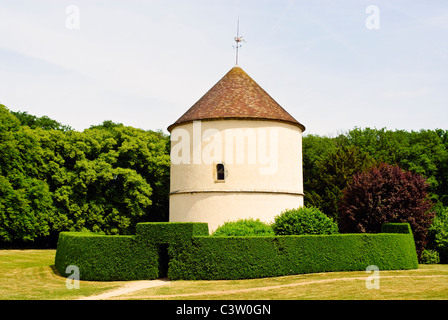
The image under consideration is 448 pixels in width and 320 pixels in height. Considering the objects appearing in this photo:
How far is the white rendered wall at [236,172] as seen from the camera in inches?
Answer: 1055

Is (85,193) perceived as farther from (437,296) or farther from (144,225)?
(437,296)

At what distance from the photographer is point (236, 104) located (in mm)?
28281

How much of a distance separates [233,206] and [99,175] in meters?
18.0

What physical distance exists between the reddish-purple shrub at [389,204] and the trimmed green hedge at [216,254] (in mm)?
5186

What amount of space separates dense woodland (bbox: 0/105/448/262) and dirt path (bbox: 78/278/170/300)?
1926 centimetres

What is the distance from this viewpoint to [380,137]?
52.0 m

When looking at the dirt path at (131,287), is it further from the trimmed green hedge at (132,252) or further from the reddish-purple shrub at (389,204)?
the reddish-purple shrub at (389,204)

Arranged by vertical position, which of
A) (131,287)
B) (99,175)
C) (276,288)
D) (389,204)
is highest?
(99,175)

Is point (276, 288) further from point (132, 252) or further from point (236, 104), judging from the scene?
point (236, 104)

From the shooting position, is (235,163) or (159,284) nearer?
(159,284)

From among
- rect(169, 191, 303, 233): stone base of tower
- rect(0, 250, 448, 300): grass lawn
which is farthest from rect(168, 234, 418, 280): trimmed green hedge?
rect(169, 191, 303, 233): stone base of tower

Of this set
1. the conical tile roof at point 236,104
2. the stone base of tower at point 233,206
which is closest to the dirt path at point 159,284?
the stone base of tower at point 233,206

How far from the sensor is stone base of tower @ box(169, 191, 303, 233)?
26.6 meters

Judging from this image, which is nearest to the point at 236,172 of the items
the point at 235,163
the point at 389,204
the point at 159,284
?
the point at 235,163
